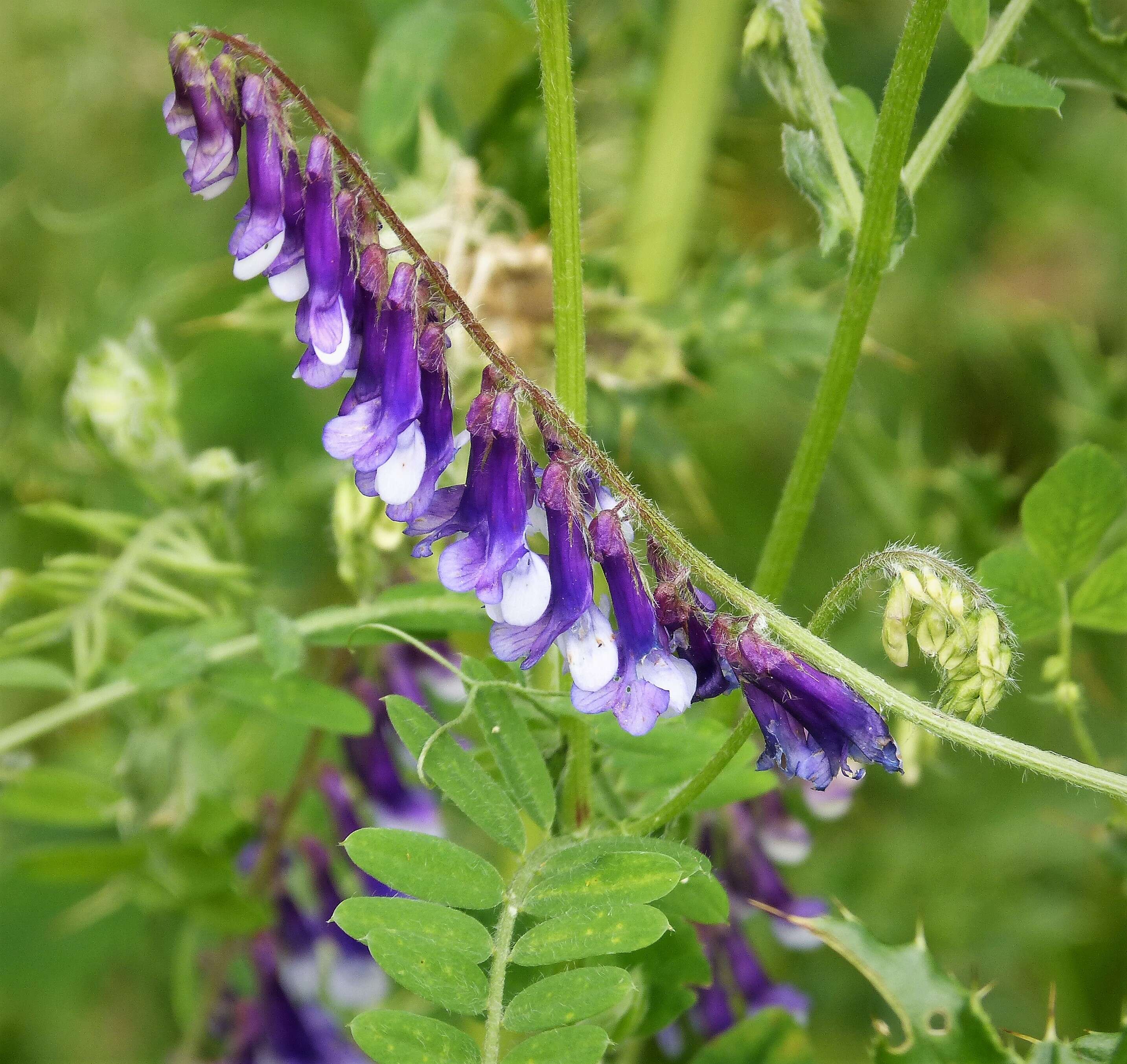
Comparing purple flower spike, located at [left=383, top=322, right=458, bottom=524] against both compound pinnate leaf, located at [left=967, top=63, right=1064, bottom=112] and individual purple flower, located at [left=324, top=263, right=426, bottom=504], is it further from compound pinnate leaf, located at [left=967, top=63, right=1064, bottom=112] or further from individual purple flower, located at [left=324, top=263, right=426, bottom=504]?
compound pinnate leaf, located at [left=967, top=63, right=1064, bottom=112]

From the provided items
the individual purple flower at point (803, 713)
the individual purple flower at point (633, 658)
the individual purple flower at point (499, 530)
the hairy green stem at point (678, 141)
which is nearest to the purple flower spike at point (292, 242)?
the individual purple flower at point (499, 530)

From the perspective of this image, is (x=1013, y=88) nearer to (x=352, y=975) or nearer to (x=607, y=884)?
(x=607, y=884)

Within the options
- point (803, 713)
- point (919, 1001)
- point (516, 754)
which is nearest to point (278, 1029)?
point (516, 754)

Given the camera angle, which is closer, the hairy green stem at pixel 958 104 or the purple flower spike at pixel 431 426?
the purple flower spike at pixel 431 426

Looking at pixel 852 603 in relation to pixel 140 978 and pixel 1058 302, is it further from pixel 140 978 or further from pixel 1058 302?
pixel 1058 302

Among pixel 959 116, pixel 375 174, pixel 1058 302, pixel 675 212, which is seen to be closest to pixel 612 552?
pixel 375 174

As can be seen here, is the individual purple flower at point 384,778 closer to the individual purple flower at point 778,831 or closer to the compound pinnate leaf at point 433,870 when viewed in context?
the individual purple flower at point 778,831

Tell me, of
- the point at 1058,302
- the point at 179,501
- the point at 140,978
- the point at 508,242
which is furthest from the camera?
the point at 1058,302
